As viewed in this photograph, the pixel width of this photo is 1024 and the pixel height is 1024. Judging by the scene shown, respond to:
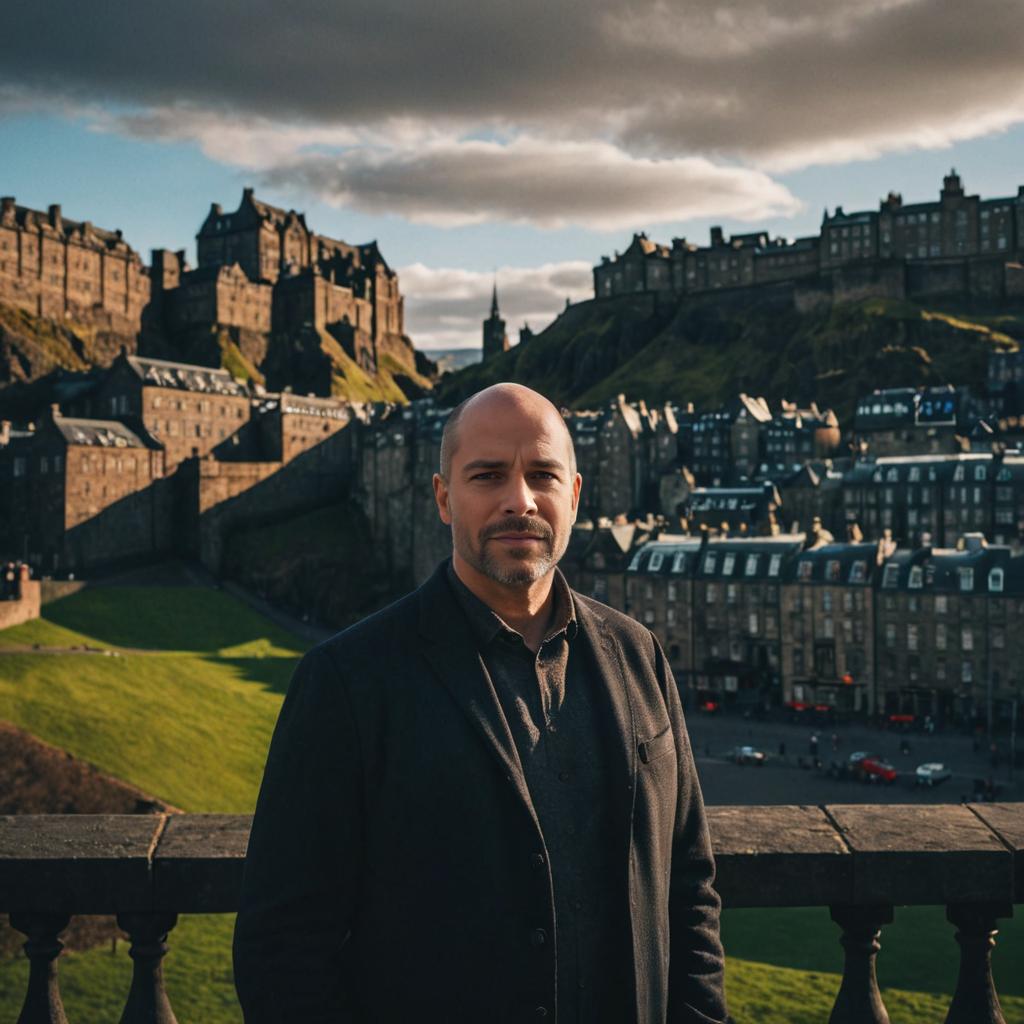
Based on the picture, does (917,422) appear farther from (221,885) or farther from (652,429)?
(221,885)

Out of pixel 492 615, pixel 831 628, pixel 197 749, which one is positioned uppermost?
pixel 492 615

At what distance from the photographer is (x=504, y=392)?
3.48 metres

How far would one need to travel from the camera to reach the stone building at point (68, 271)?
95562 millimetres

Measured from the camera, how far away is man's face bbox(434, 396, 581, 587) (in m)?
3.44

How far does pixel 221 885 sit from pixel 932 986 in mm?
20162

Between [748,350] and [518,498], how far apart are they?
121m

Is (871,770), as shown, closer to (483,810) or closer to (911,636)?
(911,636)

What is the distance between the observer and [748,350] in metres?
120

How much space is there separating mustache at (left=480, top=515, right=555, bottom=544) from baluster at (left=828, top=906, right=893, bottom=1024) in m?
1.97

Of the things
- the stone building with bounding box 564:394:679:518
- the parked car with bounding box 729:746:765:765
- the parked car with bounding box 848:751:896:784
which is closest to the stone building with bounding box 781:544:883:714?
the parked car with bounding box 729:746:765:765

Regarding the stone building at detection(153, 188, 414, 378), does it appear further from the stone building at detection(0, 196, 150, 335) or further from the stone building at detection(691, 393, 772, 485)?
the stone building at detection(691, 393, 772, 485)

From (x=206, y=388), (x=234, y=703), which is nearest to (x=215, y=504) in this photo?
(x=206, y=388)

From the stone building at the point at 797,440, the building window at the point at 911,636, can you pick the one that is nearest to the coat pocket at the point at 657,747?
the building window at the point at 911,636

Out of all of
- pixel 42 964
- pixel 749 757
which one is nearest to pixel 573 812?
pixel 42 964
